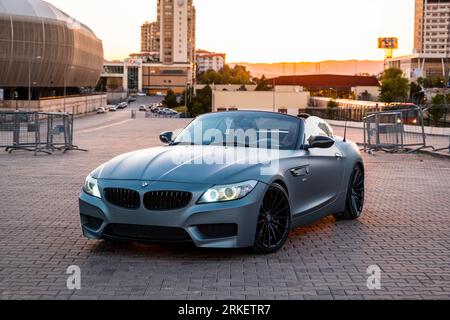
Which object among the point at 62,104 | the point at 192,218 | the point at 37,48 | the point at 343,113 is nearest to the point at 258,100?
the point at 62,104

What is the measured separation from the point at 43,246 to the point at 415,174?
1058 centimetres

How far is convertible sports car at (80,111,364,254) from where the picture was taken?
6.80 meters

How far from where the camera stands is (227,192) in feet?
22.5

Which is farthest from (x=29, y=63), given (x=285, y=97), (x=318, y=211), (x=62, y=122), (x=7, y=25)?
(x=318, y=211)

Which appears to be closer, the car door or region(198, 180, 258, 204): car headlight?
region(198, 180, 258, 204): car headlight

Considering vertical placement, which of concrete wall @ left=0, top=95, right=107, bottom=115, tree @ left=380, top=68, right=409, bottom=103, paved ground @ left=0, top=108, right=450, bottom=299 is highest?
tree @ left=380, top=68, right=409, bottom=103

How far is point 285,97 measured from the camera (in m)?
107

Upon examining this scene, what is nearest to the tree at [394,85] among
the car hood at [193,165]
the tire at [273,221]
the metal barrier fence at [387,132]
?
the metal barrier fence at [387,132]

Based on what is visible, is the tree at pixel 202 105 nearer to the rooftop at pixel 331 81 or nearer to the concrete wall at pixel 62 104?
the concrete wall at pixel 62 104

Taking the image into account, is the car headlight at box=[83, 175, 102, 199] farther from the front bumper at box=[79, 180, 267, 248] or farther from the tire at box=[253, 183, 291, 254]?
the tire at box=[253, 183, 291, 254]

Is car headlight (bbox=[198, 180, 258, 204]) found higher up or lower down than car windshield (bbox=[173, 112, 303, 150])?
lower down

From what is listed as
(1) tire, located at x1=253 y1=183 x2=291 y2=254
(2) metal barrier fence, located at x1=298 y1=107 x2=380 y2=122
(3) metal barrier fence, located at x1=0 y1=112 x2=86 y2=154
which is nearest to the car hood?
(1) tire, located at x1=253 y1=183 x2=291 y2=254

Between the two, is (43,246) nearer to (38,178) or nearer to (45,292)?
(45,292)

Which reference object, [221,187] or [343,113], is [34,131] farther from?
[343,113]
